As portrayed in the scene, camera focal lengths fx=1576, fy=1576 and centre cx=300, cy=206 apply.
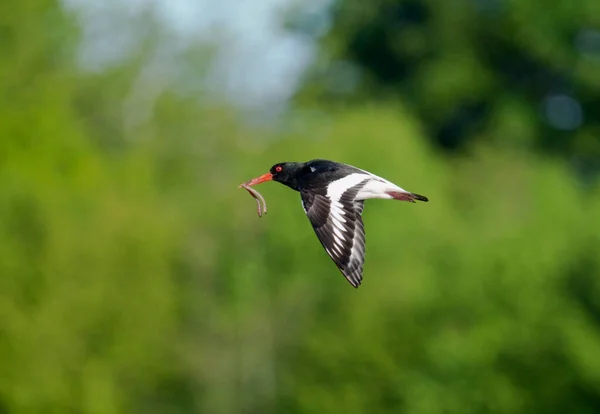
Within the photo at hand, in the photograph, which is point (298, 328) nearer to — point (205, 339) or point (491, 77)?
point (205, 339)

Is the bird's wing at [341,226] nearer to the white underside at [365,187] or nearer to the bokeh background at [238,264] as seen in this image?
the white underside at [365,187]

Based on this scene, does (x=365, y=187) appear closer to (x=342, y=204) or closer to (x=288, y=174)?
(x=342, y=204)

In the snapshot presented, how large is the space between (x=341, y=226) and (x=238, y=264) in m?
26.1

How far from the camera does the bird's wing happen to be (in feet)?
34.7

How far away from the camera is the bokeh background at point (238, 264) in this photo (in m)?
32.3

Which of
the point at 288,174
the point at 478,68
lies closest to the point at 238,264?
the point at 288,174

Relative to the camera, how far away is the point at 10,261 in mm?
32500

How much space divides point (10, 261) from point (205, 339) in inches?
223

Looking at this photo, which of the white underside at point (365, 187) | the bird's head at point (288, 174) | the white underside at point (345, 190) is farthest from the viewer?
the bird's head at point (288, 174)

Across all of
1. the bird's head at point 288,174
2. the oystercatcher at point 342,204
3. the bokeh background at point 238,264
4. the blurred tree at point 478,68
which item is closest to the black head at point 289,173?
the bird's head at point 288,174

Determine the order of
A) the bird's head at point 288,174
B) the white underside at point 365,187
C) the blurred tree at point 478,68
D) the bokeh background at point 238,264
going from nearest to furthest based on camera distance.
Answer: the white underside at point 365,187, the bird's head at point 288,174, the bokeh background at point 238,264, the blurred tree at point 478,68

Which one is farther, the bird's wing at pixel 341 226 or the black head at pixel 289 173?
the black head at pixel 289 173

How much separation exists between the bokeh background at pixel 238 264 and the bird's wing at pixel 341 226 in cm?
2095

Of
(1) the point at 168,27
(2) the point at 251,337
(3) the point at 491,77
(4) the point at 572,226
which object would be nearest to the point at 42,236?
(2) the point at 251,337
